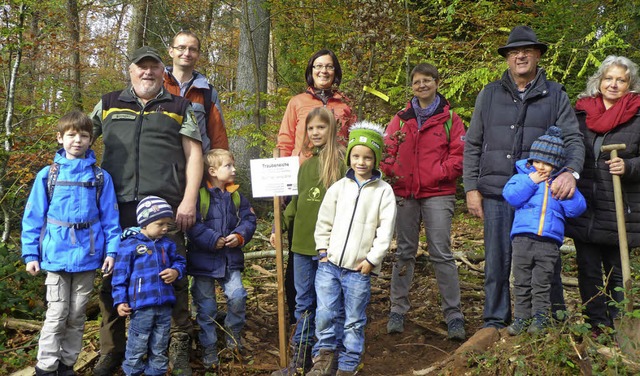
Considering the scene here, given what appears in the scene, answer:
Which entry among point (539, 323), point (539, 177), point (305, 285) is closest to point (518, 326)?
point (539, 323)

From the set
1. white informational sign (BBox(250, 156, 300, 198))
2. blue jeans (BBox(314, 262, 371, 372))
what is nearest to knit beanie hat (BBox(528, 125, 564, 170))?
blue jeans (BBox(314, 262, 371, 372))

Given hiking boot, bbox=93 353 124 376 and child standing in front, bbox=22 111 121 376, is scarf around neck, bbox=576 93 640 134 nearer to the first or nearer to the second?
child standing in front, bbox=22 111 121 376

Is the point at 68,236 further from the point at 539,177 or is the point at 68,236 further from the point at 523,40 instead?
the point at 523,40

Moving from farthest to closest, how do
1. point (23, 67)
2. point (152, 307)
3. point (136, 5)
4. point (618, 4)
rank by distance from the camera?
point (136, 5) < point (23, 67) < point (618, 4) < point (152, 307)

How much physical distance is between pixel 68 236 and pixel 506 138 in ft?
12.5

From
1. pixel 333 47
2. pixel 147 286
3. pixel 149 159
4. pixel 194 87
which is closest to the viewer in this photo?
pixel 147 286

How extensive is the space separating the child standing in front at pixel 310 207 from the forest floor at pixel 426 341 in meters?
0.53

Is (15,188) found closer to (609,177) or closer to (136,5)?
(609,177)

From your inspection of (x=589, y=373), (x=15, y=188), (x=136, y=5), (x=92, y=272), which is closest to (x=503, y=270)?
(x=589, y=373)

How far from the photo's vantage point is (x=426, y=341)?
5.64 meters

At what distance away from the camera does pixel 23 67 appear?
11805 millimetres

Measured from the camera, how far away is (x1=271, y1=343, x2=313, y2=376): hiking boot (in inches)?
184

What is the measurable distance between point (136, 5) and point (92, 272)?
12.2 meters

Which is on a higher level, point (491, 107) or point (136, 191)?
point (491, 107)
